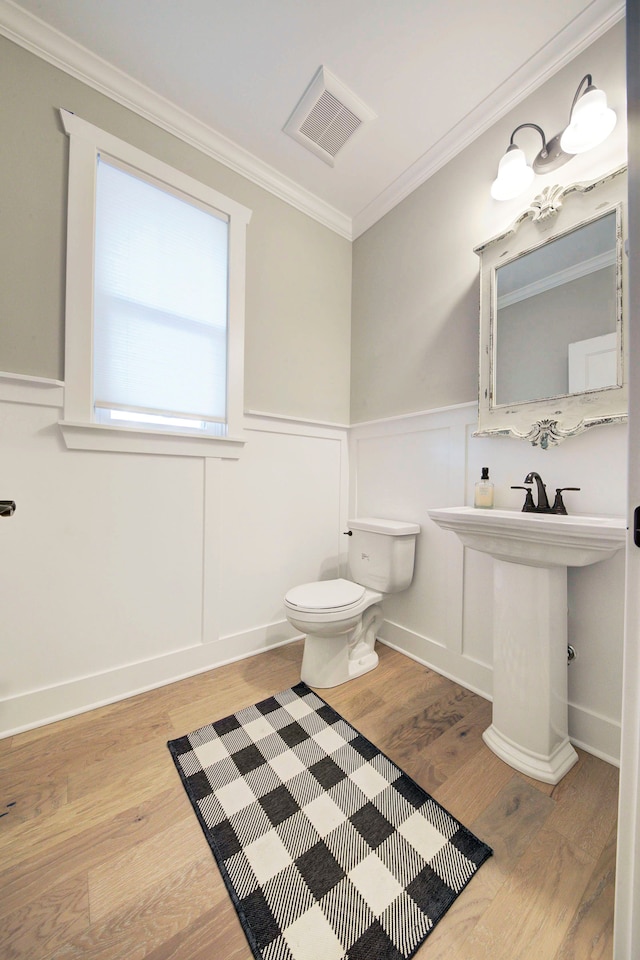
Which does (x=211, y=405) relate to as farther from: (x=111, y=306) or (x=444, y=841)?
(x=444, y=841)

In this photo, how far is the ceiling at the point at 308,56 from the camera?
126 cm

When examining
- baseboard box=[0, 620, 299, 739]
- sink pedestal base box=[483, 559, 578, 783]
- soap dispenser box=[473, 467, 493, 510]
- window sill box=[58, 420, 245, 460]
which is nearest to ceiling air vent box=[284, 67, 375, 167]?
window sill box=[58, 420, 245, 460]

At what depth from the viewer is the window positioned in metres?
1.40

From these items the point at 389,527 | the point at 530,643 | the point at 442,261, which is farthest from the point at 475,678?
the point at 442,261

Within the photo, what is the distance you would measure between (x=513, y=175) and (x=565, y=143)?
0.62 feet

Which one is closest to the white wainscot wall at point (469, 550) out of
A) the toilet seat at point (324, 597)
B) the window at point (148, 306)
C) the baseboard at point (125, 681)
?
the toilet seat at point (324, 597)

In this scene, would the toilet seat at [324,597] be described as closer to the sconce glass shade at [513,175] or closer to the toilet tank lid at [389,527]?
the toilet tank lid at [389,527]

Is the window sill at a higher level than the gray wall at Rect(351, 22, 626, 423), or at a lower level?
lower

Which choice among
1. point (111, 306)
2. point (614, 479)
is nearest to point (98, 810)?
point (111, 306)

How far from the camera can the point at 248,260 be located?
187cm

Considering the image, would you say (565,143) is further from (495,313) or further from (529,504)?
(529,504)

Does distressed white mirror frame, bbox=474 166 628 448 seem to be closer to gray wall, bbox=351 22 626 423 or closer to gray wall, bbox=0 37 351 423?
gray wall, bbox=351 22 626 423

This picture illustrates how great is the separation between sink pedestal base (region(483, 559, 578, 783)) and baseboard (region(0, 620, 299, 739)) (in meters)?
1.19

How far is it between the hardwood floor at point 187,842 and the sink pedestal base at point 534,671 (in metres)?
0.06
